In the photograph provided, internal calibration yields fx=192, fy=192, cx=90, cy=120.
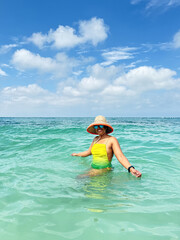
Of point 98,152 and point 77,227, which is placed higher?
point 98,152

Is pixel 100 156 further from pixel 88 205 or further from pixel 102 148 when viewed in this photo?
pixel 88 205

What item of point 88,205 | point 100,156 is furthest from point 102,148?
point 88,205

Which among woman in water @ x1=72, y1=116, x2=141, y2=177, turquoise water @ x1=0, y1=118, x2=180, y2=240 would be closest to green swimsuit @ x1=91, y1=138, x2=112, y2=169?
woman in water @ x1=72, y1=116, x2=141, y2=177

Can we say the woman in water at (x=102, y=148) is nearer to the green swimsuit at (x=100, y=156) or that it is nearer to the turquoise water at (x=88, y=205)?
the green swimsuit at (x=100, y=156)

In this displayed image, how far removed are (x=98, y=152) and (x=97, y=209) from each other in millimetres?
1719

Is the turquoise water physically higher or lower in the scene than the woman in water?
lower

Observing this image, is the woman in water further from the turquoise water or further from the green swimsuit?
the turquoise water

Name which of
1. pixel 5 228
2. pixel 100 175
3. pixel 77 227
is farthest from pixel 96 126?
pixel 5 228

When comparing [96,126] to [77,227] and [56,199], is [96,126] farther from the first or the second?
[77,227]

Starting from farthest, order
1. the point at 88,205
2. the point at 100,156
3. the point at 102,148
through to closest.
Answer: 1. the point at 100,156
2. the point at 102,148
3. the point at 88,205

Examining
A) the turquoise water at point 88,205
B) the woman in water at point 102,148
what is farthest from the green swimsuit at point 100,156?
the turquoise water at point 88,205

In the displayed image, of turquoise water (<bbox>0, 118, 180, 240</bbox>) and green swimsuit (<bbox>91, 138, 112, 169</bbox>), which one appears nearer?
turquoise water (<bbox>0, 118, 180, 240</bbox>)

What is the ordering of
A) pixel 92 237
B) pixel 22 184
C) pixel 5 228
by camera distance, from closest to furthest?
1. pixel 92 237
2. pixel 5 228
3. pixel 22 184

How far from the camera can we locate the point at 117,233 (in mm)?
2312
